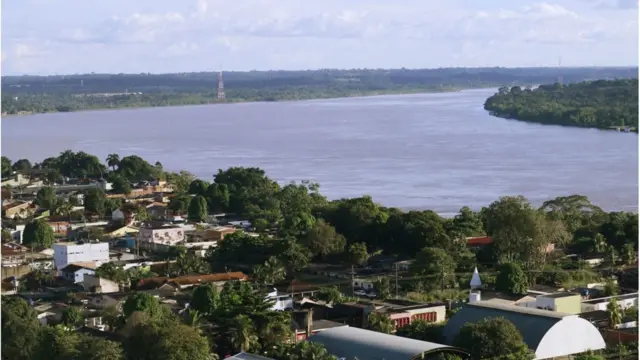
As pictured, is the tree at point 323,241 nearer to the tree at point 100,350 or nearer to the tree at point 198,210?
the tree at point 198,210

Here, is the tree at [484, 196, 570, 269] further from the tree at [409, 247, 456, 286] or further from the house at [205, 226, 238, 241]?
the house at [205, 226, 238, 241]

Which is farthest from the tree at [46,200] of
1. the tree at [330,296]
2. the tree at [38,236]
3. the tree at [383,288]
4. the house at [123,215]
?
the tree at [330,296]

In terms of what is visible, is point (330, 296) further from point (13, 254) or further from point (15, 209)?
point (15, 209)

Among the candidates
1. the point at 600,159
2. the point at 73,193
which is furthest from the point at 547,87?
the point at 73,193

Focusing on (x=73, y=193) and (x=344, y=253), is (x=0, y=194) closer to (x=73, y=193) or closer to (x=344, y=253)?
(x=73, y=193)

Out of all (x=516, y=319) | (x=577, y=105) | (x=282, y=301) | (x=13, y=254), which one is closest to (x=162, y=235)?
(x=13, y=254)

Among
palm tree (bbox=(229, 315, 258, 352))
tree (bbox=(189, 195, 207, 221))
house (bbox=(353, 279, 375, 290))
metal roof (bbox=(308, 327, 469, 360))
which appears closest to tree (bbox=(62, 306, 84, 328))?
palm tree (bbox=(229, 315, 258, 352))
